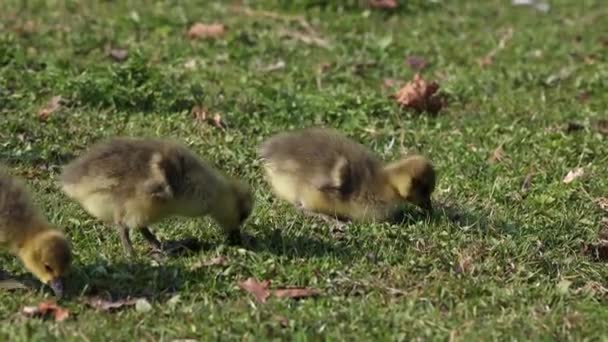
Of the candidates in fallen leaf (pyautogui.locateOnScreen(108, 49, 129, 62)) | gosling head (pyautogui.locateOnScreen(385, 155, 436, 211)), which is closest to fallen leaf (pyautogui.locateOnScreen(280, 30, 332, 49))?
fallen leaf (pyautogui.locateOnScreen(108, 49, 129, 62))

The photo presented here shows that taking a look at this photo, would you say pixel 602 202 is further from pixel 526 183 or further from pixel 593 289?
pixel 593 289

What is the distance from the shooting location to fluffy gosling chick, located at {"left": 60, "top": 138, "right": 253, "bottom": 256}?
570 cm

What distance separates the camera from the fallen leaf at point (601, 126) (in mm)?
8688

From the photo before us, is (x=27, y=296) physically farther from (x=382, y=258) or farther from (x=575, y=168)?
(x=575, y=168)

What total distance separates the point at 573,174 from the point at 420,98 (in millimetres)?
1713

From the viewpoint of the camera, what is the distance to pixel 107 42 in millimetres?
10352

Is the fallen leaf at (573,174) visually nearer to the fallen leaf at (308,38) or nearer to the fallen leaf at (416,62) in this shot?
the fallen leaf at (416,62)

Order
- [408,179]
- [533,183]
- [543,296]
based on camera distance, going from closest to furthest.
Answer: [543,296]
[408,179]
[533,183]

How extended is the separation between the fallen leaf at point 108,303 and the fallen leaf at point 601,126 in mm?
4343

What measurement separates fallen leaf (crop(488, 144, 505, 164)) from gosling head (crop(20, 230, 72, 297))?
338cm

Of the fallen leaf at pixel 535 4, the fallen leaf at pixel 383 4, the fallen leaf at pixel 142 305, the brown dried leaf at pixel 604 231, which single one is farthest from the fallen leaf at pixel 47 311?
the fallen leaf at pixel 535 4

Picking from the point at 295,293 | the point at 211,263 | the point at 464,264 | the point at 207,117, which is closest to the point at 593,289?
the point at 464,264

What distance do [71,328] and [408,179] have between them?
2.10m

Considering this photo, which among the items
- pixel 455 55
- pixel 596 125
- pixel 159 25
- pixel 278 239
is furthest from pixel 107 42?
pixel 278 239
